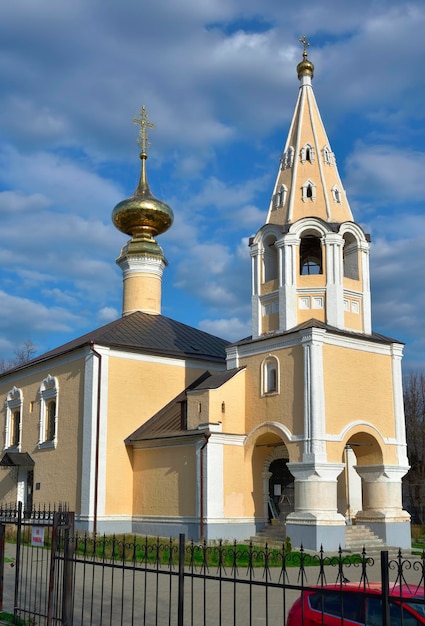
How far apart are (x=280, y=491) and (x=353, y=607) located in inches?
512

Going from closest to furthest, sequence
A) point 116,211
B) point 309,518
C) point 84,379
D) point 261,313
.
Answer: point 309,518 → point 261,313 → point 84,379 → point 116,211

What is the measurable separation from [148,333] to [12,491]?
683 cm

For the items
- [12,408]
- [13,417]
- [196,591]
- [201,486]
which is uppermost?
[12,408]

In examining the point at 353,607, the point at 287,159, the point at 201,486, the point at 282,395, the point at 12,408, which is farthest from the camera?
the point at 12,408

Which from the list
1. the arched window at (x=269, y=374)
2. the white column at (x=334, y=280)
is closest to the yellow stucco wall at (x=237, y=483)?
the arched window at (x=269, y=374)

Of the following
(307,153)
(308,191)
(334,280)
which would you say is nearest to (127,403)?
(334,280)

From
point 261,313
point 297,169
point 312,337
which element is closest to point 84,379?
point 261,313

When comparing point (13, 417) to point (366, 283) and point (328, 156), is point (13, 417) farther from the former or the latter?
point (328, 156)

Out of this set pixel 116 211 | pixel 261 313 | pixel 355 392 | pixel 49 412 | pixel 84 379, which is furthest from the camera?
pixel 116 211

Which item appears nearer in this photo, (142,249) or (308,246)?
(308,246)

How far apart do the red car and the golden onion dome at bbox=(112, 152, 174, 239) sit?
2043 cm

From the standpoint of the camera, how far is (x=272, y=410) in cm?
1748

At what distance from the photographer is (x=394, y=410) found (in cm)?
1819

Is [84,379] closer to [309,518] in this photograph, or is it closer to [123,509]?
[123,509]
